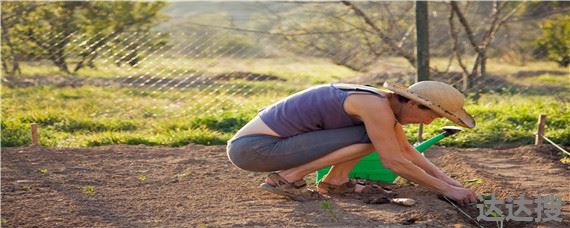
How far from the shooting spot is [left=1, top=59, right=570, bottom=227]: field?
3.61 m

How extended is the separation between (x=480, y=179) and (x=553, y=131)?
1.83 metres

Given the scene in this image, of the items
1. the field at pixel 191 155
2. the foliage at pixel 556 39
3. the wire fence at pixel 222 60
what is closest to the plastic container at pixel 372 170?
the field at pixel 191 155

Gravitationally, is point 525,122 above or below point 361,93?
below

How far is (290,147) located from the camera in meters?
3.81

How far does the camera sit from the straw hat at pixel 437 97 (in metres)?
3.62

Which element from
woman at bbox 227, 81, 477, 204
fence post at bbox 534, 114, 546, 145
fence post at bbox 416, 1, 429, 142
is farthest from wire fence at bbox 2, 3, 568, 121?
woman at bbox 227, 81, 477, 204

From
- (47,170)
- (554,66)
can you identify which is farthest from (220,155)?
(554,66)

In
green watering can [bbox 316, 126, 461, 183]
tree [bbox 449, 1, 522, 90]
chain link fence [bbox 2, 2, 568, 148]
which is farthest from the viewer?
tree [bbox 449, 1, 522, 90]

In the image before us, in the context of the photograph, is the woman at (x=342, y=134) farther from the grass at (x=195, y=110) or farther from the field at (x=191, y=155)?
the grass at (x=195, y=110)

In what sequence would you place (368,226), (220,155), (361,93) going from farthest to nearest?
(220,155)
(361,93)
(368,226)

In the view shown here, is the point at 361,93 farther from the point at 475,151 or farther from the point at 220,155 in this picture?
the point at 475,151

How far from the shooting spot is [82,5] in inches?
376

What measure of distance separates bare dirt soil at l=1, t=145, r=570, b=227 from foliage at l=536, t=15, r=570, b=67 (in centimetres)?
482

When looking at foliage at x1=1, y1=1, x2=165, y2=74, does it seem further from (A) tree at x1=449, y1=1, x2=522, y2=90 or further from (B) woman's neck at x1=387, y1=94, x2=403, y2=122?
(B) woman's neck at x1=387, y1=94, x2=403, y2=122
